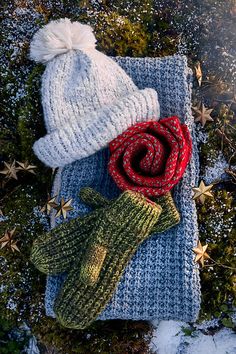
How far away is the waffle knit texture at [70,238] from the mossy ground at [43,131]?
196mm

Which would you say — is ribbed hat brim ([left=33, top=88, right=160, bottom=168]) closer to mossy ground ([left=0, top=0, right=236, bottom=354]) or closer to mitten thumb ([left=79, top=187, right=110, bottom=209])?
mitten thumb ([left=79, top=187, right=110, bottom=209])

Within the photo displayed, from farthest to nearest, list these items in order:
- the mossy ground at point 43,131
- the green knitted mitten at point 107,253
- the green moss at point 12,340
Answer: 1. the green moss at point 12,340
2. the mossy ground at point 43,131
3. the green knitted mitten at point 107,253

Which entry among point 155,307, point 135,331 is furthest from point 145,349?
point 155,307

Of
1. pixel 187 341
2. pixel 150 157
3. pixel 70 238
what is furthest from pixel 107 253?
pixel 187 341

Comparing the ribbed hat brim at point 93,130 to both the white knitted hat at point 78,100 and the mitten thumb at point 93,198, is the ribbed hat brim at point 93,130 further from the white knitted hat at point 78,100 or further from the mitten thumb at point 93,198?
the mitten thumb at point 93,198

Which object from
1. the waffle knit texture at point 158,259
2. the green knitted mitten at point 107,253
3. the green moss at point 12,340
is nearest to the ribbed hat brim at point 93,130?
the waffle knit texture at point 158,259

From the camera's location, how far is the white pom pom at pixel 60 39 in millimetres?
1807

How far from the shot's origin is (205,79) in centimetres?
209

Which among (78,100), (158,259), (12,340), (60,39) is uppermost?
(60,39)

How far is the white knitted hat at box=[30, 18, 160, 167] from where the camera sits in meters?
1.77

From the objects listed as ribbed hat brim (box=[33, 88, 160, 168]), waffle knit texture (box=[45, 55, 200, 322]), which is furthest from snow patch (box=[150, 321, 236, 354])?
ribbed hat brim (box=[33, 88, 160, 168])

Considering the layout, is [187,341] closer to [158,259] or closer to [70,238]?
[158,259]

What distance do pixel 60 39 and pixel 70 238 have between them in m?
0.73

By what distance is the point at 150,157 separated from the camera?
5.65ft
